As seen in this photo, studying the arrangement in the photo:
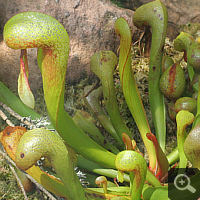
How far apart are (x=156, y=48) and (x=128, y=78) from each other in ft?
0.76

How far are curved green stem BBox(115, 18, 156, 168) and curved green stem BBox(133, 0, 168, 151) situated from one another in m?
0.09

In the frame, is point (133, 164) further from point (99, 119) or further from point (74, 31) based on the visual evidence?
point (74, 31)

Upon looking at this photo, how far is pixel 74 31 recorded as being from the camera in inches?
45.6

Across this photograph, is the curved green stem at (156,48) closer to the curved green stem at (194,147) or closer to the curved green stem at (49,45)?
the curved green stem at (194,147)

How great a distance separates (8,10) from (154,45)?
2.49 feet

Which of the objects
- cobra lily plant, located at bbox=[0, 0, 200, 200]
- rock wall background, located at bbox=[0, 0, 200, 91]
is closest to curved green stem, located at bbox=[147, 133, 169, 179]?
cobra lily plant, located at bbox=[0, 0, 200, 200]

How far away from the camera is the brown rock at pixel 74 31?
43.7 inches

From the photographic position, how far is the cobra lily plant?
0.49m

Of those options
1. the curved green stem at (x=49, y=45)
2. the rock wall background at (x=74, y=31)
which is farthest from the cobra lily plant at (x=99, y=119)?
the rock wall background at (x=74, y=31)

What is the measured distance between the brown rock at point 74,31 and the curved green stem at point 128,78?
331 millimetres

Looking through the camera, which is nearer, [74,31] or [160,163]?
[160,163]

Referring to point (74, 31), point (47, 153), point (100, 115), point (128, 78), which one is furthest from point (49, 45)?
point (74, 31)

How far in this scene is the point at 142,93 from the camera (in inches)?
44.9

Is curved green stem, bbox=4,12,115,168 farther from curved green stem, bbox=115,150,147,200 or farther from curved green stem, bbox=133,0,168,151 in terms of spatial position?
curved green stem, bbox=133,0,168,151
